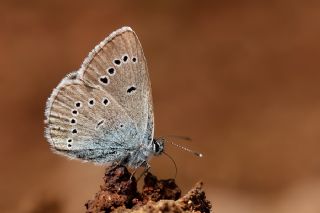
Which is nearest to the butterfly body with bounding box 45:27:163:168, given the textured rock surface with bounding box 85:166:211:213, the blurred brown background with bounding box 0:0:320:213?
the textured rock surface with bounding box 85:166:211:213

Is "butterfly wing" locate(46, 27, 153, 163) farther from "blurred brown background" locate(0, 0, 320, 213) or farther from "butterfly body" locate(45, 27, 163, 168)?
"blurred brown background" locate(0, 0, 320, 213)

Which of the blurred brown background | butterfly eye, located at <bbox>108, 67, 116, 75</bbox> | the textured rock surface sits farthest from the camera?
the blurred brown background

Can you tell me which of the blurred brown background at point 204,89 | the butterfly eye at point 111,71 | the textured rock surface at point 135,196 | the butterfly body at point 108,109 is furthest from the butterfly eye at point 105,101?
the blurred brown background at point 204,89

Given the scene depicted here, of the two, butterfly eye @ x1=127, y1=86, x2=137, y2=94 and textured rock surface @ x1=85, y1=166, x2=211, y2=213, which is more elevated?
butterfly eye @ x1=127, y1=86, x2=137, y2=94

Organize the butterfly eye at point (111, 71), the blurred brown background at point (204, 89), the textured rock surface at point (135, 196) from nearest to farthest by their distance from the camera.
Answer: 1. the textured rock surface at point (135, 196)
2. the butterfly eye at point (111, 71)
3. the blurred brown background at point (204, 89)

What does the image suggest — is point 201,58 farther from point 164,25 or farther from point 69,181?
point 69,181

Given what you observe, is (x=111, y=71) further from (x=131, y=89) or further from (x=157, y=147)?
(x=157, y=147)

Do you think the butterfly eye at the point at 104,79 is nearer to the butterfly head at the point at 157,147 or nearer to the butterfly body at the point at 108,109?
the butterfly body at the point at 108,109

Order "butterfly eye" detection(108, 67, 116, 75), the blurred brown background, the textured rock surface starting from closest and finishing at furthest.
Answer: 1. the textured rock surface
2. "butterfly eye" detection(108, 67, 116, 75)
3. the blurred brown background
